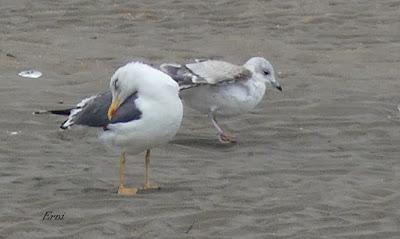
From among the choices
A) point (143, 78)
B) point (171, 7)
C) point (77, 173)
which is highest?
point (143, 78)

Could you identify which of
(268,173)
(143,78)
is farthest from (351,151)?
(143,78)

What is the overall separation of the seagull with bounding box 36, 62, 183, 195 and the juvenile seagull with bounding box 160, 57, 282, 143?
1689 mm

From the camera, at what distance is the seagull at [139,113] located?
798 centimetres

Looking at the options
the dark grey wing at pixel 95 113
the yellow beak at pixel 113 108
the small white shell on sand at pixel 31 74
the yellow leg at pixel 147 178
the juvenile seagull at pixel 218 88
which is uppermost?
the yellow beak at pixel 113 108

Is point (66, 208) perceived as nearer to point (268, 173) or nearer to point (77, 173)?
point (77, 173)

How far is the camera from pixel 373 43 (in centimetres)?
1294

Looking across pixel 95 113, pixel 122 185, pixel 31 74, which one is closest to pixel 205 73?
pixel 95 113

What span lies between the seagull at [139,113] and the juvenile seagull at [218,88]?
1.69 m

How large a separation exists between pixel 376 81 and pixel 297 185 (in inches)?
136

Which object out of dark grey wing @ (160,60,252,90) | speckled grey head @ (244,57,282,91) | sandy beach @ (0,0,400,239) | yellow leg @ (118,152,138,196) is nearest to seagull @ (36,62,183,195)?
yellow leg @ (118,152,138,196)

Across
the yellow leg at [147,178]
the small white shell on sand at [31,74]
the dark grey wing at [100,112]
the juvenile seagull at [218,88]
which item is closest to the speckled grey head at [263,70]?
the juvenile seagull at [218,88]

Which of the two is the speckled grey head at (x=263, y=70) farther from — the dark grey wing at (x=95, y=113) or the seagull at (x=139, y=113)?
the seagull at (x=139, y=113)

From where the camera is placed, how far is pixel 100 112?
8.52m

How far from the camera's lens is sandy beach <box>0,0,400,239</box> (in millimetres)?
7465
